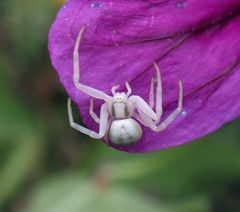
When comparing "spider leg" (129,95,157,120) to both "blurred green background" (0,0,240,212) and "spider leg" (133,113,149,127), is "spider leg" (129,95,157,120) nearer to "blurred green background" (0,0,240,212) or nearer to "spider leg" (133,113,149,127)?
"spider leg" (133,113,149,127)

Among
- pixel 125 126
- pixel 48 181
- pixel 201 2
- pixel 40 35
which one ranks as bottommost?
pixel 48 181

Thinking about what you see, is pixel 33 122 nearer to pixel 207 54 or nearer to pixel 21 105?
pixel 21 105

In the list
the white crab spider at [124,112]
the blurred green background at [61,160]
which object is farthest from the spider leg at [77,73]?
the blurred green background at [61,160]

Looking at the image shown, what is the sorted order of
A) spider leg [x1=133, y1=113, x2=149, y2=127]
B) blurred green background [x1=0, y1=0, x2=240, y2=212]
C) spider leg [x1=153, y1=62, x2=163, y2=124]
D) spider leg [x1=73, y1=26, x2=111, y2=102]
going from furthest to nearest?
blurred green background [x1=0, y1=0, x2=240, y2=212] → spider leg [x1=133, y1=113, x2=149, y2=127] → spider leg [x1=153, y1=62, x2=163, y2=124] → spider leg [x1=73, y1=26, x2=111, y2=102]

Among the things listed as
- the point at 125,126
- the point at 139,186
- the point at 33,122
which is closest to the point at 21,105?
the point at 33,122

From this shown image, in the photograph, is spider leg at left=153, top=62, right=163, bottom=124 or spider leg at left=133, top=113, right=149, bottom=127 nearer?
spider leg at left=153, top=62, right=163, bottom=124

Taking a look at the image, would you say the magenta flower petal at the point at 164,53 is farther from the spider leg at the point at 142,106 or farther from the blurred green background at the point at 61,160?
the blurred green background at the point at 61,160

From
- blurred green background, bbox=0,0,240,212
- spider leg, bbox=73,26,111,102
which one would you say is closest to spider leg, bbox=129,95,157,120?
spider leg, bbox=73,26,111,102
